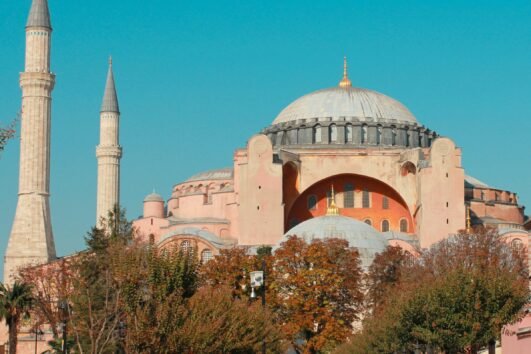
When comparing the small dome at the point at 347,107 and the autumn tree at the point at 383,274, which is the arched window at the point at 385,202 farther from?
the autumn tree at the point at 383,274

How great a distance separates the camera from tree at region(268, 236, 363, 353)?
1775 inches

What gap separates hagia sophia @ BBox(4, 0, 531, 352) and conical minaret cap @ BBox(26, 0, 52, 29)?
2.6 inches

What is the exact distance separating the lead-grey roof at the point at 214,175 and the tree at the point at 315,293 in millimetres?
27661

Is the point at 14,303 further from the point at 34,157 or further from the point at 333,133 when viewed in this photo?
the point at 333,133

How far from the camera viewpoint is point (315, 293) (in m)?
46.1

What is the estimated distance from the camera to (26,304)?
1576 inches

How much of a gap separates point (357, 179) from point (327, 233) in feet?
32.5

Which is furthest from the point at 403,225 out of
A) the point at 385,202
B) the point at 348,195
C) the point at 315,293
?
the point at 315,293

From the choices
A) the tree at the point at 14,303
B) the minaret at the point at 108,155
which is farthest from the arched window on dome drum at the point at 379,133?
the tree at the point at 14,303

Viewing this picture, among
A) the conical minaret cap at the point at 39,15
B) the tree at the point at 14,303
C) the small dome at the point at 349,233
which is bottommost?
the tree at the point at 14,303

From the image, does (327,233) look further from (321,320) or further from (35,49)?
(35,49)

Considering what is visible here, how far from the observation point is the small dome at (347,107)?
227 feet

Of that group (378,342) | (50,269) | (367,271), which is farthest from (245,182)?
(378,342)

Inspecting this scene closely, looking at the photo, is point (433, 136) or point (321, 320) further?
point (433, 136)
